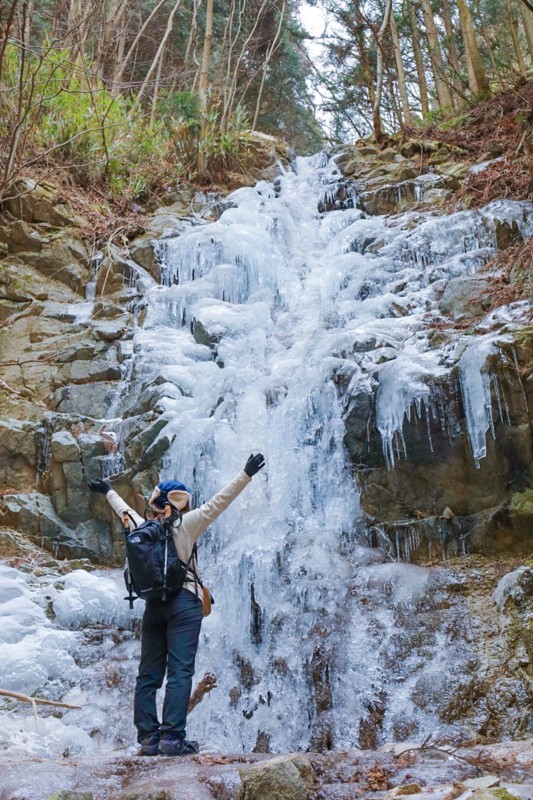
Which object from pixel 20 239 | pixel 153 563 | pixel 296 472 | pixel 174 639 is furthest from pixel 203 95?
pixel 174 639

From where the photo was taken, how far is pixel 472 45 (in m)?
11.2

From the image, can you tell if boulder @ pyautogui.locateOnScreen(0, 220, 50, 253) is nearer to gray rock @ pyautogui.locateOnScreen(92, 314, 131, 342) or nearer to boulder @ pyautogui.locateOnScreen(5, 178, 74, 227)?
boulder @ pyautogui.locateOnScreen(5, 178, 74, 227)

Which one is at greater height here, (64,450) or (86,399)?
(86,399)

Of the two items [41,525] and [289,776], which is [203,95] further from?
[289,776]

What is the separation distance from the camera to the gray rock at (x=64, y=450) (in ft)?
23.5

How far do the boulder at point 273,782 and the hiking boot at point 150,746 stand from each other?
3.40 feet

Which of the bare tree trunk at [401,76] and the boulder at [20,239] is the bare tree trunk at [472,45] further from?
the boulder at [20,239]

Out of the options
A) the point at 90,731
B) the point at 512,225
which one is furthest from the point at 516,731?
the point at 512,225

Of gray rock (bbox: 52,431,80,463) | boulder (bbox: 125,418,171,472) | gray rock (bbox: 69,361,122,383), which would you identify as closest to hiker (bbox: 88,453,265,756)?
boulder (bbox: 125,418,171,472)

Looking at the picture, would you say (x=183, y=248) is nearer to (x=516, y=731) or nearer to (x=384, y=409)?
(x=384, y=409)

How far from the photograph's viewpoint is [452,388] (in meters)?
6.04

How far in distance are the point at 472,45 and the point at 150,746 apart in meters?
11.4

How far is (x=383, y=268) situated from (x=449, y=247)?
0.87 m

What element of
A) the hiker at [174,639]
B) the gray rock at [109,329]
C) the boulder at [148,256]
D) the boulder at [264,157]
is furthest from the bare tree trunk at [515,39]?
the hiker at [174,639]
